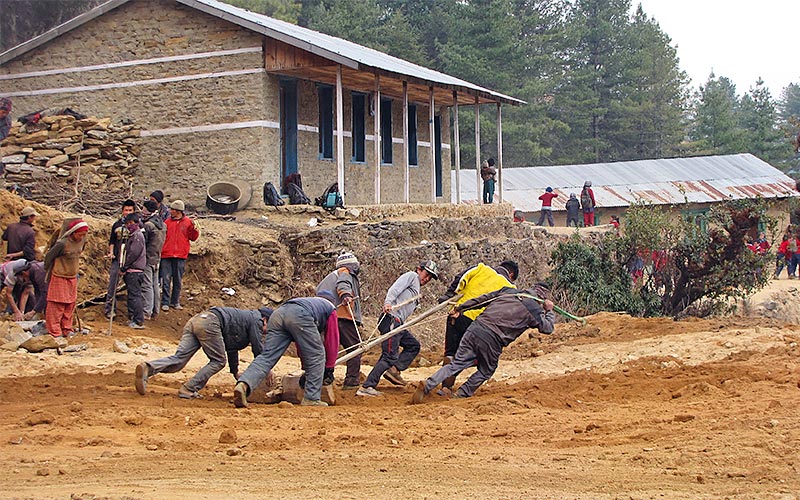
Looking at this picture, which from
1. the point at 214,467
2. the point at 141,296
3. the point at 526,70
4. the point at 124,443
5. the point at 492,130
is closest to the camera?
the point at 214,467

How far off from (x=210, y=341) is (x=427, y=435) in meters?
3.12

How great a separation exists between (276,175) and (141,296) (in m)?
7.56

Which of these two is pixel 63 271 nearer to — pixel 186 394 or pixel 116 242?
pixel 116 242

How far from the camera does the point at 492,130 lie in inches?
2004

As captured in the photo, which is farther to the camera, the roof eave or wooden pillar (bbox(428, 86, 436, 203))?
wooden pillar (bbox(428, 86, 436, 203))

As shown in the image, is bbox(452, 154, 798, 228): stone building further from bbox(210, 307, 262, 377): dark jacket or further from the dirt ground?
bbox(210, 307, 262, 377): dark jacket

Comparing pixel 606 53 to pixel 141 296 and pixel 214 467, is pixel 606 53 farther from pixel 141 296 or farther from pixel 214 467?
pixel 214 467

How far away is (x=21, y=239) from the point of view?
15.8m

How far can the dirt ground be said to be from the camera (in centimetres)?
813

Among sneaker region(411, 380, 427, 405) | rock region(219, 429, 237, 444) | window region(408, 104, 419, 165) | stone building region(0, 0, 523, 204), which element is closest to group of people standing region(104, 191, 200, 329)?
stone building region(0, 0, 523, 204)

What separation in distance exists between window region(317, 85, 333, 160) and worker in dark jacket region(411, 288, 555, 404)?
13558 mm

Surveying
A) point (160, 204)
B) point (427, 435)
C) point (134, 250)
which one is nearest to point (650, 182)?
point (160, 204)

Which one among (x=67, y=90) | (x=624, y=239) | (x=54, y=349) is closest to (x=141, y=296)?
(x=54, y=349)

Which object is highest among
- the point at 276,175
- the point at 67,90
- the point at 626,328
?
the point at 67,90
